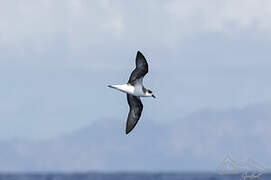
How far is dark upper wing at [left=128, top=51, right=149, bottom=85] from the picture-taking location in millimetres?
25594

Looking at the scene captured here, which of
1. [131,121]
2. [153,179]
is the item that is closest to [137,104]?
[131,121]

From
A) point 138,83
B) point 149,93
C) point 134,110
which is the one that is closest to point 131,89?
point 138,83

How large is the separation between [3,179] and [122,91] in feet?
263

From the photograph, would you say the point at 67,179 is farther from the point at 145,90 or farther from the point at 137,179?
the point at 145,90

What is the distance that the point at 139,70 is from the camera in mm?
25891

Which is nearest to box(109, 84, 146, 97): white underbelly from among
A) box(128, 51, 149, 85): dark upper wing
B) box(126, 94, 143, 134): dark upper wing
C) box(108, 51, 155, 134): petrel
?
box(108, 51, 155, 134): petrel

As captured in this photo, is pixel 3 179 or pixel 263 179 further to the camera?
pixel 3 179

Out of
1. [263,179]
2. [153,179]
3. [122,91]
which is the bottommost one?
[122,91]

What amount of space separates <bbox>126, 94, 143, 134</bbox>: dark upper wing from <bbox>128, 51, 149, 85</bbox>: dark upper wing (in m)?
2.65

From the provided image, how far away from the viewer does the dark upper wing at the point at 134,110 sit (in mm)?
28156

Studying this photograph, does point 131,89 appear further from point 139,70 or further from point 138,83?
point 139,70

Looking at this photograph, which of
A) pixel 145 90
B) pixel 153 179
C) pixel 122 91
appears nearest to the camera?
pixel 122 91

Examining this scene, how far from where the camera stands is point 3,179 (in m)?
102

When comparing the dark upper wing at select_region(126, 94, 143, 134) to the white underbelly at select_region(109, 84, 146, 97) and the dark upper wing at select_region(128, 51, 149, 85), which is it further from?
the dark upper wing at select_region(128, 51, 149, 85)
